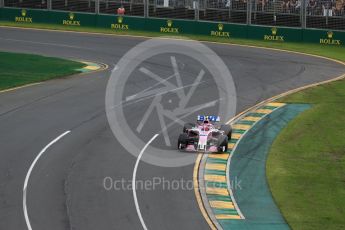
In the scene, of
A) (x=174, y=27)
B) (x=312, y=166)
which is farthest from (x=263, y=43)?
(x=312, y=166)

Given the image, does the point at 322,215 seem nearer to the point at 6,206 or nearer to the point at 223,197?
the point at 223,197

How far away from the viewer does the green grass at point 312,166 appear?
28609mm

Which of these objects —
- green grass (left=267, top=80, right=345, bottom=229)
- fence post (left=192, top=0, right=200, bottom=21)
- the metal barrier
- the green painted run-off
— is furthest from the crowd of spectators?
the green painted run-off

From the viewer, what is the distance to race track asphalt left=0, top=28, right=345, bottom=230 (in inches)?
1081

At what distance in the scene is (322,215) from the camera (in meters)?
28.4

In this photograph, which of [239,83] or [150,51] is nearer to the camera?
[239,83]

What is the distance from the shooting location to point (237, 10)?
6825 cm

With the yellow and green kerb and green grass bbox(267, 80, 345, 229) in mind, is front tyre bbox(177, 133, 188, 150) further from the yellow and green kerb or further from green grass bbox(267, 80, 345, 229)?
green grass bbox(267, 80, 345, 229)

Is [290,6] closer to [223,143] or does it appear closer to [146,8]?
[146,8]

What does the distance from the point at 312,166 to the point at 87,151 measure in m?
10.0

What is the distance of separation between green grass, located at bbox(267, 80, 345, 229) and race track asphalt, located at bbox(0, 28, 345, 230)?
138 inches

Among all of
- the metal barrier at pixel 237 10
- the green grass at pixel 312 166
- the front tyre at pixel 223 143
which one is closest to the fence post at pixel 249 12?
the metal barrier at pixel 237 10

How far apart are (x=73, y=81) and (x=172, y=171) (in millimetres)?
19003

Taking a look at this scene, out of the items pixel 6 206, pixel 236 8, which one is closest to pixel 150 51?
pixel 236 8
